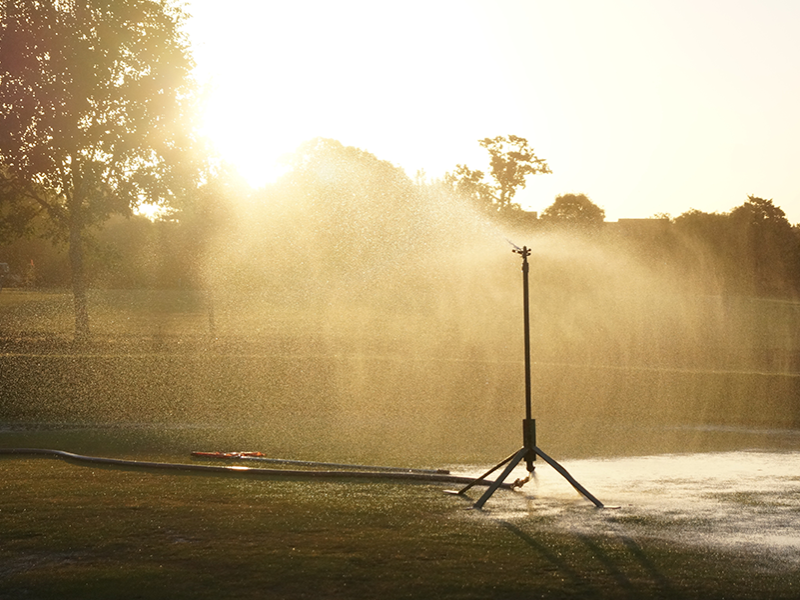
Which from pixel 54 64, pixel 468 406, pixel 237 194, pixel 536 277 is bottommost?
pixel 468 406

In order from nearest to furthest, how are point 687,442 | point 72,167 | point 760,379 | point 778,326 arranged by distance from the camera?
point 687,442 < point 760,379 < point 72,167 < point 778,326

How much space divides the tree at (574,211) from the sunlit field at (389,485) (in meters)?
17.2

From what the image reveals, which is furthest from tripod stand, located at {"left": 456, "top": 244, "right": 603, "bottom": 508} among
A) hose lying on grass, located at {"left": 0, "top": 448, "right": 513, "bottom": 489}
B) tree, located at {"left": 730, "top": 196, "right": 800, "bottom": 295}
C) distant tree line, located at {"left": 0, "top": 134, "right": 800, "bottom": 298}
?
tree, located at {"left": 730, "top": 196, "right": 800, "bottom": 295}

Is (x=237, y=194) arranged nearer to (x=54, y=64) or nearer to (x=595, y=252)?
(x=54, y=64)

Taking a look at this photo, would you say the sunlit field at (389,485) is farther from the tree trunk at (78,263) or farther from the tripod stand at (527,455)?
the tree trunk at (78,263)

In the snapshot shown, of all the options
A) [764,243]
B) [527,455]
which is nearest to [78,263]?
[527,455]

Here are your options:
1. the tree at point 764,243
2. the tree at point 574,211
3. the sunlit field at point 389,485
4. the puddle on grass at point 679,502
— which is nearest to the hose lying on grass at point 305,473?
the sunlit field at point 389,485

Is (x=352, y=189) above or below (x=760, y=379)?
above

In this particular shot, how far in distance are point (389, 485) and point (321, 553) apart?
3226mm

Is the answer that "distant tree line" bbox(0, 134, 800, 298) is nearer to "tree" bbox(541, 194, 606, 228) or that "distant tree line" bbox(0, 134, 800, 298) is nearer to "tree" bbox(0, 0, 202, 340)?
"tree" bbox(541, 194, 606, 228)

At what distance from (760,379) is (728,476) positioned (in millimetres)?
15021

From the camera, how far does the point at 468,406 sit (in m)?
21.9

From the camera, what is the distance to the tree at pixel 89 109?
114 ft

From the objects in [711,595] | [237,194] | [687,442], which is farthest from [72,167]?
[711,595]
